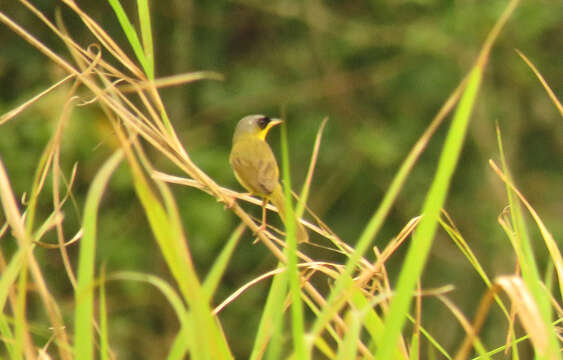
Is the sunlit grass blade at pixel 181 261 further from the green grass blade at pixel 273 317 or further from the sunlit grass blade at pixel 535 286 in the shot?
the sunlit grass blade at pixel 535 286

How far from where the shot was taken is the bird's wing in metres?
2.30

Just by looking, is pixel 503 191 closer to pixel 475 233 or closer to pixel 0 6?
pixel 475 233

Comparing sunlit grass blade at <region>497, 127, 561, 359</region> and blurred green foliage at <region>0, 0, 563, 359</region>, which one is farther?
blurred green foliage at <region>0, 0, 563, 359</region>

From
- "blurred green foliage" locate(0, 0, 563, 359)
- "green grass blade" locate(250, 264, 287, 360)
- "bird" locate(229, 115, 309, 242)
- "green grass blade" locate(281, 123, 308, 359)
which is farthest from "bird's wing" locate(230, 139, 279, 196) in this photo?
"blurred green foliage" locate(0, 0, 563, 359)

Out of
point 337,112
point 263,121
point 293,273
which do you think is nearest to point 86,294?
point 293,273

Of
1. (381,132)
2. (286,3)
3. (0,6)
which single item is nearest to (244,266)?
(381,132)

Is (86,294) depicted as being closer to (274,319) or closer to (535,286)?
(274,319)

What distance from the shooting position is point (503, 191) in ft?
24.6

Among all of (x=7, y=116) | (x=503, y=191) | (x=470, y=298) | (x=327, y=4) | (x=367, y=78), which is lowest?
(x=470, y=298)

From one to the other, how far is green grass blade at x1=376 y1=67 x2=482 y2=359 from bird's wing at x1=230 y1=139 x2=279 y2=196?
4.13 feet

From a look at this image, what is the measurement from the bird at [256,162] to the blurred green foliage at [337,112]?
4.17 metres

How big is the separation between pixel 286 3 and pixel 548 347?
22.3ft

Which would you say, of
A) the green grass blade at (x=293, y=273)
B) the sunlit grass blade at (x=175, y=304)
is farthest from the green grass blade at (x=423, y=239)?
the sunlit grass blade at (x=175, y=304)

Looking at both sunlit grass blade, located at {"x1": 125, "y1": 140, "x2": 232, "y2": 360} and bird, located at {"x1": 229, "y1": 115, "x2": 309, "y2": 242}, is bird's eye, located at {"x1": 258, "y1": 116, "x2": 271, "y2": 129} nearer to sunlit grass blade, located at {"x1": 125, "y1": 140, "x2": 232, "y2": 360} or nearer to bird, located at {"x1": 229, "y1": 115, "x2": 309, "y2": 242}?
bird, located at {"x1": 229, "y1": 115, "x2": 309, "y2": 242}
